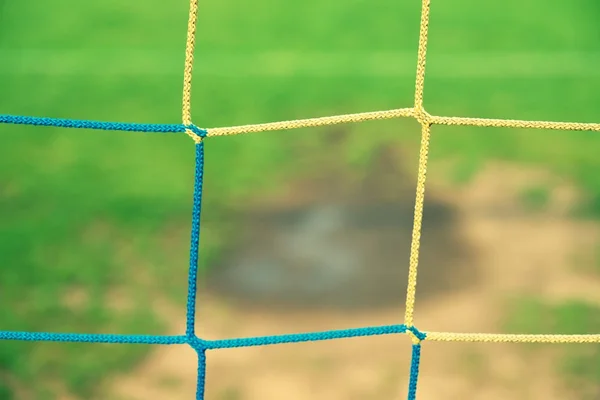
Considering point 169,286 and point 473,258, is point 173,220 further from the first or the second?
point 473,258

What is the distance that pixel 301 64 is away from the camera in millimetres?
5199

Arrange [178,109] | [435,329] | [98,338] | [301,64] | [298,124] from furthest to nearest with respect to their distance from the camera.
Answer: [301,64]
[178,109]
[435,329]
[298,124]
[98,338]

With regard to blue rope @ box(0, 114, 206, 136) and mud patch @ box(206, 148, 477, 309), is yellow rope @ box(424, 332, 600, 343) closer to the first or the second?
blue rope @ box(0, 114, 206, 136)

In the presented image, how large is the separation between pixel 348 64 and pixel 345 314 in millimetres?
2923

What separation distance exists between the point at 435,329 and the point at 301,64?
10.0ft

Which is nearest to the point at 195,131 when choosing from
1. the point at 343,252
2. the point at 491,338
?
the point at 491,338

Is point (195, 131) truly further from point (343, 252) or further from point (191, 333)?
point (343, 252)

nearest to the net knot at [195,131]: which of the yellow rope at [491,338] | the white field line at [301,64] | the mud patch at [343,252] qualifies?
the yellow rope at [491,338]

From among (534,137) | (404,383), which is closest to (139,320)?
(404,383)

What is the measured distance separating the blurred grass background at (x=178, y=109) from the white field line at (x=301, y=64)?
0.02 metres

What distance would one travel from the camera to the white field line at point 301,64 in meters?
5.05

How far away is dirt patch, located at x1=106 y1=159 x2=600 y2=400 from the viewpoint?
229 cm

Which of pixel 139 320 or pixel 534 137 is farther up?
pixel 534 137

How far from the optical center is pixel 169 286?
278 centimetres
